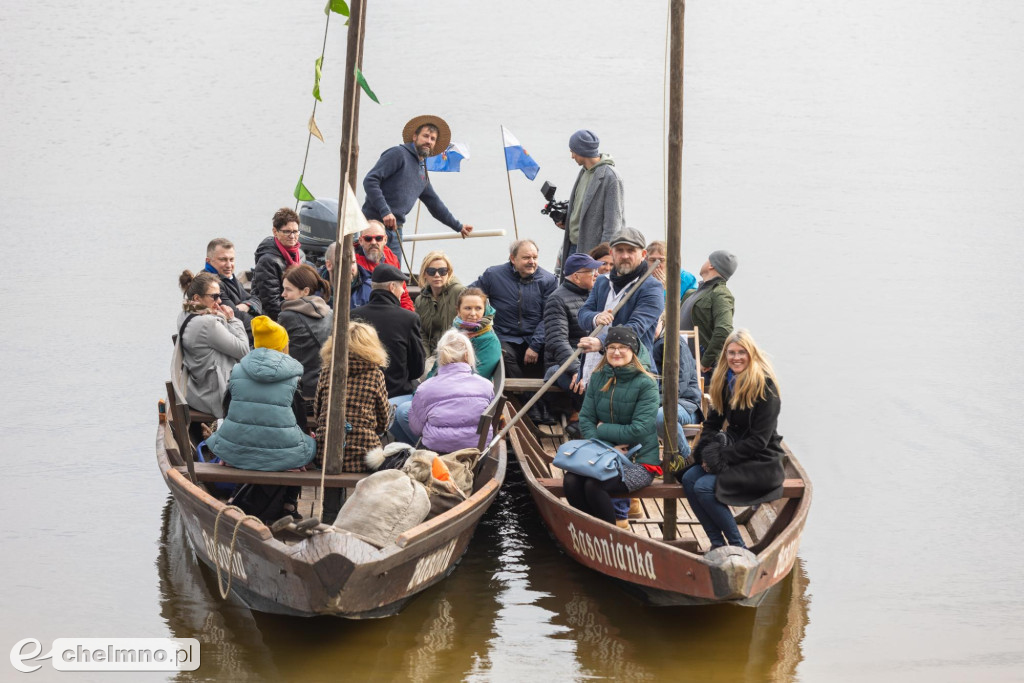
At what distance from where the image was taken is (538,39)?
36375 millimetres

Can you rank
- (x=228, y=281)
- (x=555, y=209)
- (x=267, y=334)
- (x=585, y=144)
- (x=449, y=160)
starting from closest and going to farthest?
(x=267, y=334) → (x=228, y=281) → (x=585, y=144) → (x=555, y=209) → (x=449, y=160)

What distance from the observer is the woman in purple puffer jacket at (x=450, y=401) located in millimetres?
8312

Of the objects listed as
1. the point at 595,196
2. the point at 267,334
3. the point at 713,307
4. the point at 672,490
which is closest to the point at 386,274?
the point at 267,334

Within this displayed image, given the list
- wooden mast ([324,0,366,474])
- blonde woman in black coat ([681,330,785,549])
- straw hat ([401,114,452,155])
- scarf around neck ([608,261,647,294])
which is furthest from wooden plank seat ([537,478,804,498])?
straw hat ([401,114,452,155])

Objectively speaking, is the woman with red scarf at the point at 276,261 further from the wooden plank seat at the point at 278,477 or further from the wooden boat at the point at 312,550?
the wooden plank seat at the point at 278,477

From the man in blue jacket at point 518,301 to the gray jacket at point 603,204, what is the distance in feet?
3.10

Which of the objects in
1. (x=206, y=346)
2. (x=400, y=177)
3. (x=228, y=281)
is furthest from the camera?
(x=400, y=177)

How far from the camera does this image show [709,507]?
750cm

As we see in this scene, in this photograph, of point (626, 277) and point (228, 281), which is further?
point (228, 281)

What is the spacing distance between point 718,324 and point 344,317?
3.51 metres

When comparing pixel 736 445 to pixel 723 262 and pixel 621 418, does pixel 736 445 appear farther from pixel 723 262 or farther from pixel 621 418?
pixel 723 262

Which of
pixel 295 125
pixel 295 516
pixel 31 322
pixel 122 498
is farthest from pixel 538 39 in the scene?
pixel 295 516

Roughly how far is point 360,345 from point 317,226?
4218 mm

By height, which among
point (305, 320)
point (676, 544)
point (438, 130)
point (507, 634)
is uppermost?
point (438, 130)
